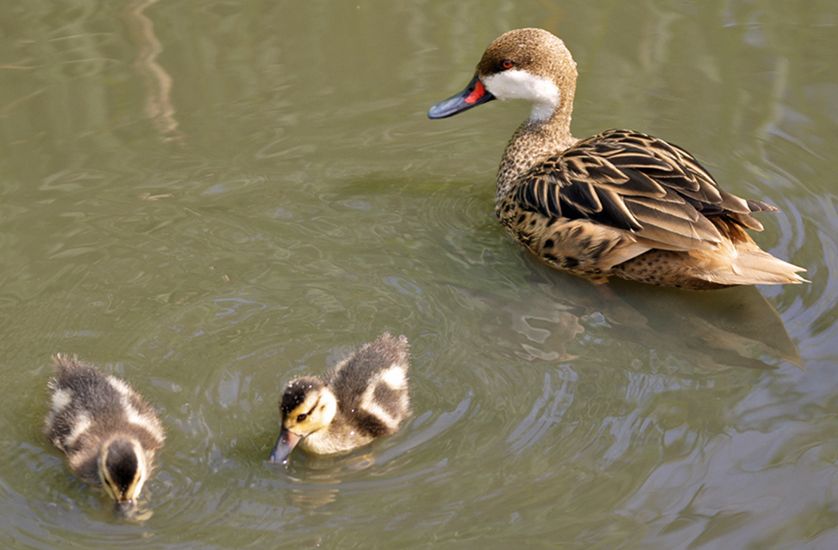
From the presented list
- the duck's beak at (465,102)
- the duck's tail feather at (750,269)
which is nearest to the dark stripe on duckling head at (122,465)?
the duck's tail feather at (750,269)

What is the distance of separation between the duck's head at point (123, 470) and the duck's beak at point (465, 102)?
288 cm

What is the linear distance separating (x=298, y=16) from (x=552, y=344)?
12.5 ft

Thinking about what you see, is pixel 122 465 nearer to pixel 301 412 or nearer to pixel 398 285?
pixel 301 412

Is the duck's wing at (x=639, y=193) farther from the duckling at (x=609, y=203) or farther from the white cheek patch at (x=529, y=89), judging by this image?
the white cheek patch at (x=529, y=89)

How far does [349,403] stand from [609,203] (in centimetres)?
172

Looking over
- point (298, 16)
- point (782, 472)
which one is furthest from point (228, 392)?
point (298, 16)

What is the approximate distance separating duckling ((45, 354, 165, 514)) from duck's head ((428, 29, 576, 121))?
2.65m

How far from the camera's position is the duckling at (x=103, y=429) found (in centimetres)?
427

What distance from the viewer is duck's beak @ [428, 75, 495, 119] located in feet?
21.6

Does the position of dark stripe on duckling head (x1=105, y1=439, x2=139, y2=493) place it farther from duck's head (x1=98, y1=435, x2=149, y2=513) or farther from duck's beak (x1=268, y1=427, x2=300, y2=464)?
duck's beak (x1=268, y1=427, x2=300, y2=464)

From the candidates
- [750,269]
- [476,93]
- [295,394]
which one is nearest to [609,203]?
[750,269]

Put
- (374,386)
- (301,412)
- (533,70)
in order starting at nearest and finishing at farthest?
(301,412), (374,386), (533,70)

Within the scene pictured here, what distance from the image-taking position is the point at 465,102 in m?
6.62

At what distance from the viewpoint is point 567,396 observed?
4.98 m
